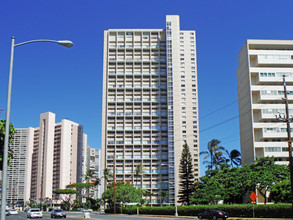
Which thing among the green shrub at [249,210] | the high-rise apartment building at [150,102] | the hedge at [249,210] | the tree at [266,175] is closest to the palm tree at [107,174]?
the high-rise apartment building at [150,102]

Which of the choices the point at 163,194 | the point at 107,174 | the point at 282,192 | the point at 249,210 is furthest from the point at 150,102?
the point at 249,210

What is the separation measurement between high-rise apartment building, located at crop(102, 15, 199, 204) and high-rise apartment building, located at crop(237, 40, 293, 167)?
135ft

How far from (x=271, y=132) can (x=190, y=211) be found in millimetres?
30684

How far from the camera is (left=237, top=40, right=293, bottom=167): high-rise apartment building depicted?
80.9 meters

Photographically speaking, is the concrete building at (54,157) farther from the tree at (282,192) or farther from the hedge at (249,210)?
the tree at (282,192)

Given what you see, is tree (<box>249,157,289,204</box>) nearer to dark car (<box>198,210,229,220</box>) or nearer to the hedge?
the hedge

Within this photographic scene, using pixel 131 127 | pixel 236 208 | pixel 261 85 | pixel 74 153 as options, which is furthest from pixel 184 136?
pixel 236 208

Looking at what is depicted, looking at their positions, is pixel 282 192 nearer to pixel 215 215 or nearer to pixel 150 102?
pixel 215 215

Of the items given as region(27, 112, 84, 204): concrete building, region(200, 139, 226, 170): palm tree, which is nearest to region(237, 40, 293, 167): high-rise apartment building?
region(200, 139, 226, 170): palm tree

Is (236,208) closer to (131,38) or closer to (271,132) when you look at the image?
(271,132)

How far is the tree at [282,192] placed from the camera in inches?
2117

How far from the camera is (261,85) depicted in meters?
84.9

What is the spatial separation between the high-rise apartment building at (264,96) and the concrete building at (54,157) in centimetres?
10031

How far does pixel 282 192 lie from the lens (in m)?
53.8
